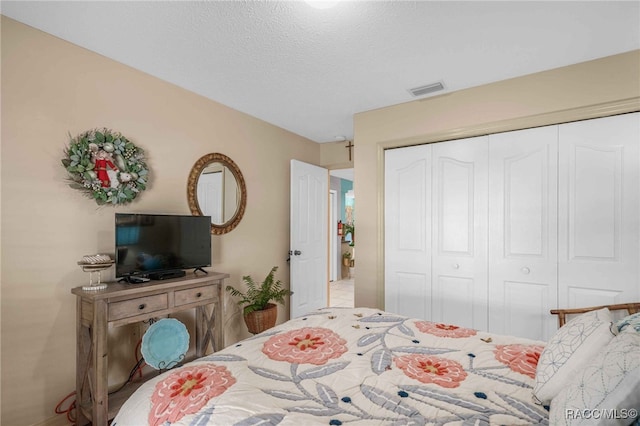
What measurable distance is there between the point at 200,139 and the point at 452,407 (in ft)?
9.18

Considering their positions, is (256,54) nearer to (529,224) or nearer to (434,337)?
(434,337)

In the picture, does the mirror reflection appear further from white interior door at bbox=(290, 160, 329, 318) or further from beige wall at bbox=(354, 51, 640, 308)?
beige wall at bbox=(354, 51, 640, 308)

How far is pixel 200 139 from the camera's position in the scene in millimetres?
2900

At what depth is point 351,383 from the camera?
1.16 meters

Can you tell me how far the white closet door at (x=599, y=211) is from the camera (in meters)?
2.12

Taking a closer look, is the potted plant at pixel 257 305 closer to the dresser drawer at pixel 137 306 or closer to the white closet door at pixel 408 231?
the dresser drawer at pixel 137 306

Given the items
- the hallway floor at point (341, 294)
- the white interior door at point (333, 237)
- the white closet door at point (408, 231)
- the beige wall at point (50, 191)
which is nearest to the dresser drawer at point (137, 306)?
the beige wall at point (50, 191)

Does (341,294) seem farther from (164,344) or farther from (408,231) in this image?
(164,344)

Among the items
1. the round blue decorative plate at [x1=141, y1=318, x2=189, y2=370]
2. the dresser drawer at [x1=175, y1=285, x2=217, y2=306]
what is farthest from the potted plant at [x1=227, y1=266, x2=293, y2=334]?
the round blue decorative plate at [x1=141, y1=318, x2=189, y2=370]

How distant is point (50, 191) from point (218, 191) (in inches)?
51.7

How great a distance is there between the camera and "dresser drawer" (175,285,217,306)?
7.48 feet

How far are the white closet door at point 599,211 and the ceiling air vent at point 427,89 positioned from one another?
0.99 meters

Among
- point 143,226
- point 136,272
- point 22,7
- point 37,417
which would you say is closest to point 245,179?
point 143,226

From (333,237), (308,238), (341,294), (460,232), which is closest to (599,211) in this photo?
(460,232)
